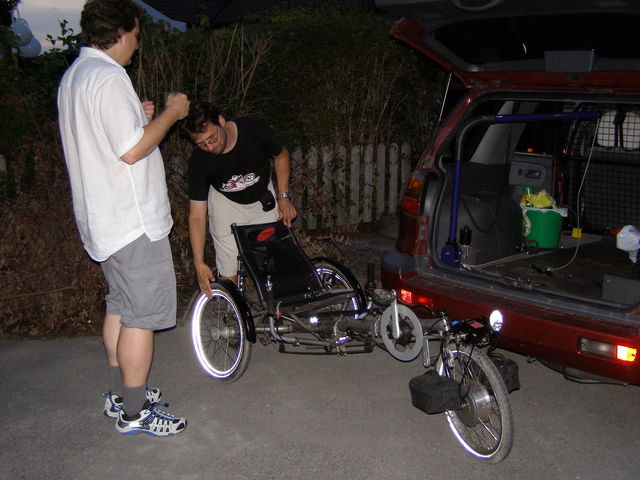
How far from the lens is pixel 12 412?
424 cm

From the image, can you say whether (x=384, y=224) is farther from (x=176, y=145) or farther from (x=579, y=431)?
(x=579, y=431)

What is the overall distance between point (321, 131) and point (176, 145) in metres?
2.49

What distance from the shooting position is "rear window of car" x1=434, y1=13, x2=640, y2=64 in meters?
3.78

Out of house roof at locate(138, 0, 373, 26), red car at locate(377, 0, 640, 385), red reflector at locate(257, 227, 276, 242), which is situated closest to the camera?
red car at locate(377, 0, 640, 385)

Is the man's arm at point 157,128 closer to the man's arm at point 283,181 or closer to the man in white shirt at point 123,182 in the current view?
the man in white shirt at point 123,182

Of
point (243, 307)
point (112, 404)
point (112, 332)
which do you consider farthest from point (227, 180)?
point (112, 404)

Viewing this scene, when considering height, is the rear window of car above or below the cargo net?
above

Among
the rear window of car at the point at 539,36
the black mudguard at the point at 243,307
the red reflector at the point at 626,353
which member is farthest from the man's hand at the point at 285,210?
the red reflector at the point at 626,353

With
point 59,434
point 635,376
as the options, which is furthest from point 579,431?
point 59,434

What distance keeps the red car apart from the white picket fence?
2.77 m

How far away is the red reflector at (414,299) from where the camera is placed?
434 centimetres

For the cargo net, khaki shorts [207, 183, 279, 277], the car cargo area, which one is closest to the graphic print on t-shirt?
khaki shorts [207, 183, 279, 277]

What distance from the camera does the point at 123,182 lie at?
140 inches

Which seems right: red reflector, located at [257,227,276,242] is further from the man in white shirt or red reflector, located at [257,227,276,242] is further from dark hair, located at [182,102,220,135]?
the man in white shirt
